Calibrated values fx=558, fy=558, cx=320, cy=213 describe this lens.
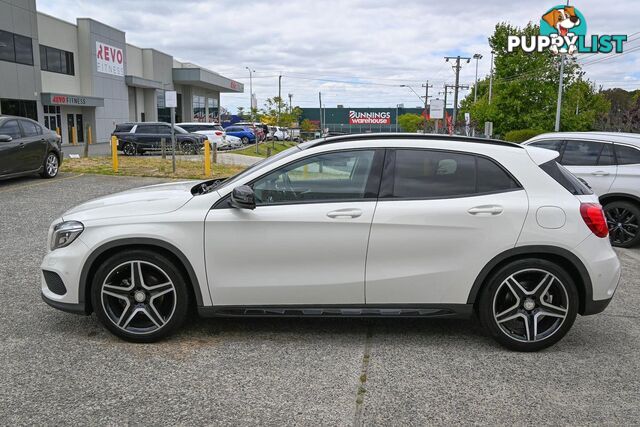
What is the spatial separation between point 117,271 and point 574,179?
359 cm

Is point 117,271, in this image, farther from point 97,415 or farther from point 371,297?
point 371,297

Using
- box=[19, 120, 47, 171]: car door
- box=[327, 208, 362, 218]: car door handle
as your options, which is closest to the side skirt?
box=[327, 208, 362, 218]: car door handle

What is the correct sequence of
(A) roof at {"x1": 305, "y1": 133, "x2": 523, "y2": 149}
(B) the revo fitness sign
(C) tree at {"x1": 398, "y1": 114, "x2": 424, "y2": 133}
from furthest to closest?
(C) tree at {"x1": 398, "y1": 114, "x2": 424, "y2": 133} → (B) the revo fitness sign → (A) roof at {"x1": 305, "y1": 133, "x2": 523, "y2": 149}

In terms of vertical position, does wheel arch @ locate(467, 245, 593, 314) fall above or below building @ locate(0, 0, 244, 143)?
below

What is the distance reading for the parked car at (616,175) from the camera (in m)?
8.26

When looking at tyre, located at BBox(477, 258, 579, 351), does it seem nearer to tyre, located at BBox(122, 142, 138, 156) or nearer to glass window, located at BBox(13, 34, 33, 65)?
tyre, located at BBox(122, 142, 138, 156)

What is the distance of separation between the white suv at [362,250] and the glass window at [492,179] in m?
0.01

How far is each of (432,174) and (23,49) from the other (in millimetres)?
35629

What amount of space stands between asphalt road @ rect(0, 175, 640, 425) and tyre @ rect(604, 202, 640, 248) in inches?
142

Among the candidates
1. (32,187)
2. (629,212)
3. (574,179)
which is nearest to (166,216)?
(574,179)

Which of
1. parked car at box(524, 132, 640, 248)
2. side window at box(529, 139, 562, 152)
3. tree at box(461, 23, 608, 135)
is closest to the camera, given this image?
parked car at box(524, 132, 640, 248)

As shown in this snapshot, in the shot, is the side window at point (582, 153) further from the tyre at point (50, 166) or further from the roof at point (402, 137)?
the tyre at point (50, 166)

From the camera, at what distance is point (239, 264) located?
4.12 meters

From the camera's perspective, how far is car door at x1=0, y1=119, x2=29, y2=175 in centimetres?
1211
